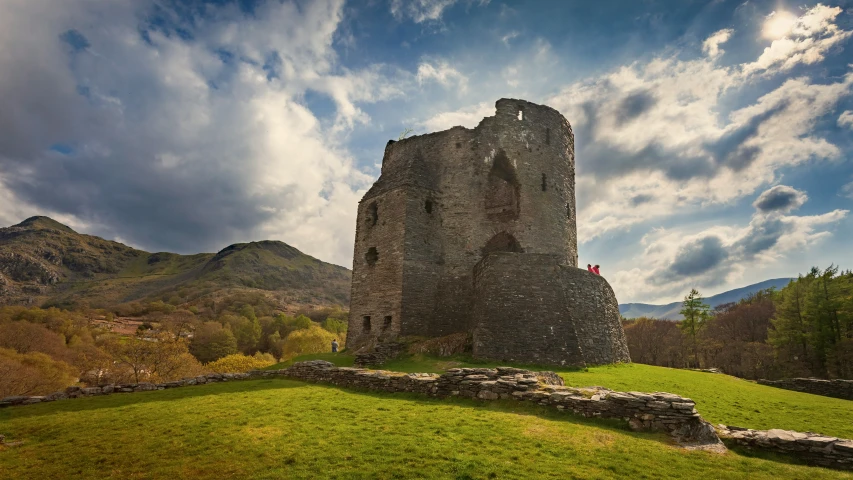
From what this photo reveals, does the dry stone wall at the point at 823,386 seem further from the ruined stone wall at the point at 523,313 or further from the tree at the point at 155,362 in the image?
the tree at the point at 155,362

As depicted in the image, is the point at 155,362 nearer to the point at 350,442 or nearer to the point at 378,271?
the point at 378,271

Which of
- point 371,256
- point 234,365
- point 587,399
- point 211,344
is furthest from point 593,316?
point 211,344

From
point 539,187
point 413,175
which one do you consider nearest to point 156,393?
point 413,175

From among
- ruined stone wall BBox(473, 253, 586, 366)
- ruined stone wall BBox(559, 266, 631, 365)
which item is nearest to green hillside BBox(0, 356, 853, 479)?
ruined stone wall BBox(473, 253, 586, 366)

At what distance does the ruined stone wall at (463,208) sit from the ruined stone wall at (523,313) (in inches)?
129

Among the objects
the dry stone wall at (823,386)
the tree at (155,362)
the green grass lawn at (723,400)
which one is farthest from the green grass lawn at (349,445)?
the tree at (155,362)

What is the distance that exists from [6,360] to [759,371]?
67367 millimetres

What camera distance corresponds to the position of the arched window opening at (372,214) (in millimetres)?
26648

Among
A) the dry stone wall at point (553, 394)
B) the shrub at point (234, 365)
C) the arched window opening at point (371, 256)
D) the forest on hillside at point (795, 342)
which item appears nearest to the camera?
the dry stone wall at point (553, 394)

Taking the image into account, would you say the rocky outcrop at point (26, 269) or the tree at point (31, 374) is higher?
the rocky outcrop at point (26, 269)

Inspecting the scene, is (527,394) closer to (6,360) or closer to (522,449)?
(522,449)

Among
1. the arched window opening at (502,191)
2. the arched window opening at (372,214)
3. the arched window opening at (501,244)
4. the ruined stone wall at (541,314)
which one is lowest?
the ruined stone wall at (541,314)

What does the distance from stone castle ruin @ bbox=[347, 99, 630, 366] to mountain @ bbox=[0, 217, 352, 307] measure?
377 feet

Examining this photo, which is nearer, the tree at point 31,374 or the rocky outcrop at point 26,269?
the tree at point 31,374
